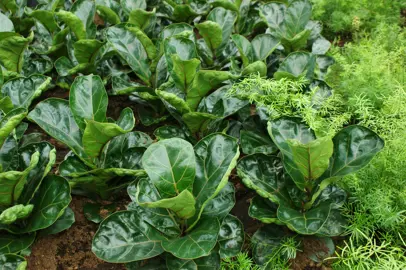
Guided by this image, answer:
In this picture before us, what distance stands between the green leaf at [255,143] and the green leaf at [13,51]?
1461mm

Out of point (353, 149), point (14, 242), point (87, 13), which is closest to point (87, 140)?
point (14, 242)

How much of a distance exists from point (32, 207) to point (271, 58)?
1.85 meters

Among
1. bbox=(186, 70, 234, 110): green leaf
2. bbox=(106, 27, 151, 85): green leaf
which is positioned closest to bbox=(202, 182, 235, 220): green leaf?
bbox=(186, 70, 234, 110): green leaf

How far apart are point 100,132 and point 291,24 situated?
1.71 m

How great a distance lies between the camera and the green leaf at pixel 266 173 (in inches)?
94.6

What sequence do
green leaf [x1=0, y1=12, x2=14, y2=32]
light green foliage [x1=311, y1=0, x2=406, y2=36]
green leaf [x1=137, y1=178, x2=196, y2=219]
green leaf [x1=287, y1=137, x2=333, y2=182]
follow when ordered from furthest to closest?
light green foliage [x1=311, y1=0, x2=406, y2=36] → green leaf [x1=0, y1=12, x2=14, y2=32] → green leaf [x1=287, y1=137, x2=333, y2=182] → green leaf [x1=137, y1=178, x2=196, y2=219]

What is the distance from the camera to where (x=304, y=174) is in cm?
224

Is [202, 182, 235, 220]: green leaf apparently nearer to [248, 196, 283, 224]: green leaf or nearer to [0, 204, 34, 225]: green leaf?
[248, 196, 283, 224]: green leaf

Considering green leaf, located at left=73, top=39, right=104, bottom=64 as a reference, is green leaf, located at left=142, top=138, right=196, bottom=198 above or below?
above

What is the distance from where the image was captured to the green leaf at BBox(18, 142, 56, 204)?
7.63ft

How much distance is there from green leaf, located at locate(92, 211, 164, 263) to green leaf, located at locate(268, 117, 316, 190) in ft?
2.28

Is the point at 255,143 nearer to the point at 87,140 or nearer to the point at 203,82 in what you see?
the point at 203,82

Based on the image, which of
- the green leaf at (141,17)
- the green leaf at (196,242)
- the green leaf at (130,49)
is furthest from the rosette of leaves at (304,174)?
the green leaf at (141,17)

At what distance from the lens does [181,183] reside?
6.82ft
